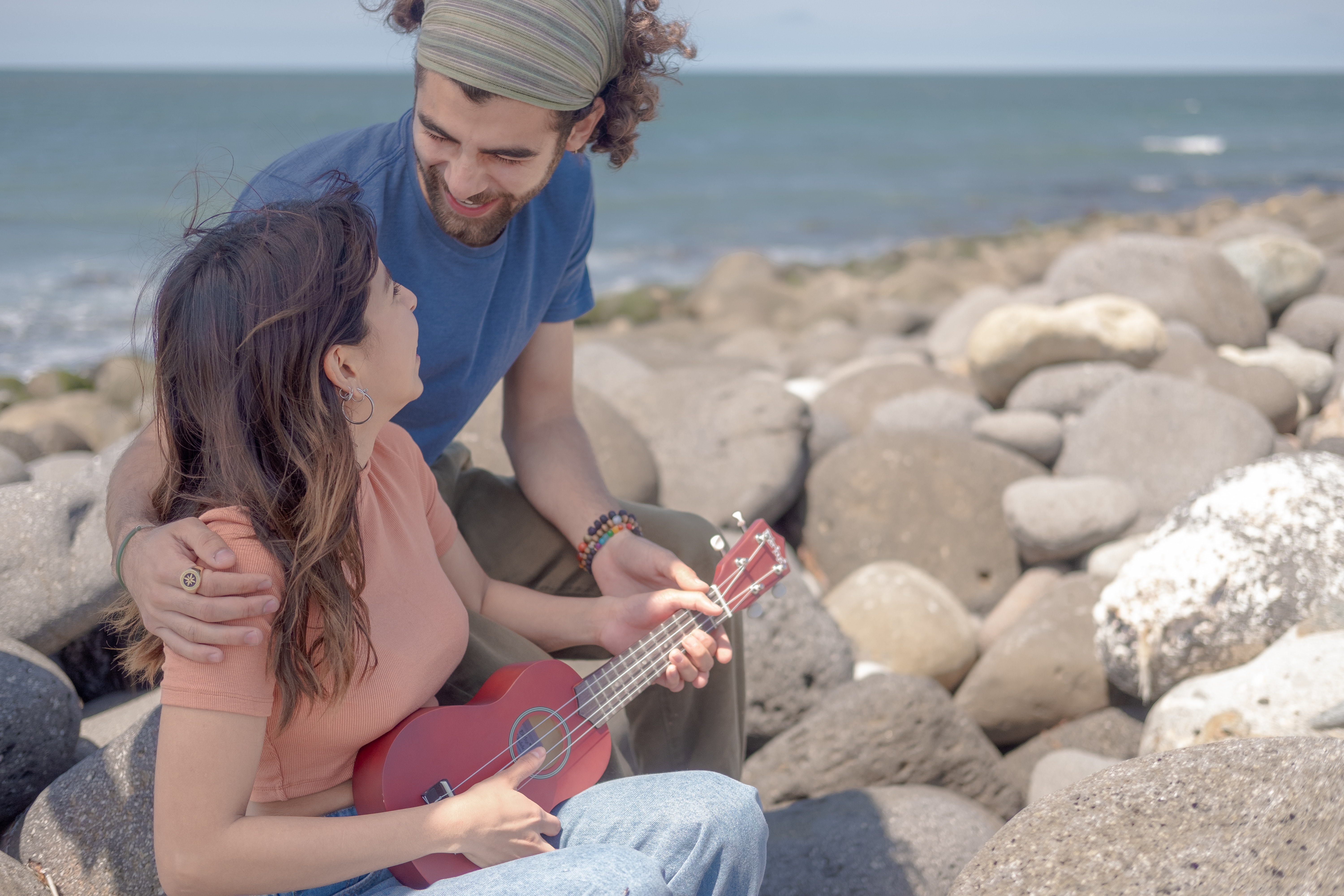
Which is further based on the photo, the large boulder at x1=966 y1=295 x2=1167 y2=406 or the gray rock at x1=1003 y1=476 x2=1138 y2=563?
the large boulder at x1=966 y1=295 x2=1167 y2=406

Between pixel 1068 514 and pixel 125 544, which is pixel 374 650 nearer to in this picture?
pixel 125 544

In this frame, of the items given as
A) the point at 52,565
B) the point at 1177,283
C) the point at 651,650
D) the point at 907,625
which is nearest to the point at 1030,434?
the point at 907,625

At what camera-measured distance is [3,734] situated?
2.26 meters

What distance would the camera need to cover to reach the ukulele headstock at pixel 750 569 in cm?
220

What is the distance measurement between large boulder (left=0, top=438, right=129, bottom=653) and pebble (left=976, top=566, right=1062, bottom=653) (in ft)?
10.2

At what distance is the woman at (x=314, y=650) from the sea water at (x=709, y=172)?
0.35m

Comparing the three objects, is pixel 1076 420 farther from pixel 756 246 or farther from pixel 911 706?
pixel 756 246

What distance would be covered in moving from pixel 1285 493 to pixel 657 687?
6.75ft

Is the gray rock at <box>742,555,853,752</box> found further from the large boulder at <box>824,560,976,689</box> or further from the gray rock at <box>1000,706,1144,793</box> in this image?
the gray rock at <box>1000,706,1144,793</box>

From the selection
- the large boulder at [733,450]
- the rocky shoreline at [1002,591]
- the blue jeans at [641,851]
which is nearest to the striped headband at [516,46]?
the blue jeans at [641,851]

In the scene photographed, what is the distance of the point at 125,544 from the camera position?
1771 mm

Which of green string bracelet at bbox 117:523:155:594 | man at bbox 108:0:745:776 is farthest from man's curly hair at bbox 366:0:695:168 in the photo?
green string bracelet at bbox 117:523:155:594

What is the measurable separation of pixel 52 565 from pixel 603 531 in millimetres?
1499

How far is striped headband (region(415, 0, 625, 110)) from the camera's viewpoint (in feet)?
7.00
